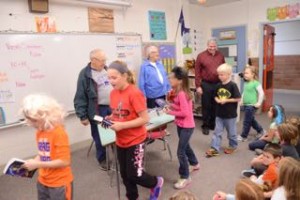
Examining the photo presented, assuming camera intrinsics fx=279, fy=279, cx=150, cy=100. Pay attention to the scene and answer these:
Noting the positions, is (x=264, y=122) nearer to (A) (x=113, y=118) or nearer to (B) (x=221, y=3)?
(B) (x=221, y=3)

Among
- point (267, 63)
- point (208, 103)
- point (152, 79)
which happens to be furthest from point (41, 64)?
point (267, 63)

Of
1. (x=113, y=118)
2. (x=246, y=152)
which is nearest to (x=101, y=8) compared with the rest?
(x=113, y=118)

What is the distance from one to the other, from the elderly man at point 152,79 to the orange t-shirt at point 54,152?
2.42 meters

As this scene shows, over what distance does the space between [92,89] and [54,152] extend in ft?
4.78

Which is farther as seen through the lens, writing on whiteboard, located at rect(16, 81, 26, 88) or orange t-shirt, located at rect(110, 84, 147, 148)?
writing on whiteboard, located at rect(16, 81, 26, 88)

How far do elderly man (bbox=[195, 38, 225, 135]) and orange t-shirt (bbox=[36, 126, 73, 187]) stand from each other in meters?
3.08

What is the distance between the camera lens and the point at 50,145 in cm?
153

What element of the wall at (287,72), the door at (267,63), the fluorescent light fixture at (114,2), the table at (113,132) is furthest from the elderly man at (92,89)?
the wall at (287,72)

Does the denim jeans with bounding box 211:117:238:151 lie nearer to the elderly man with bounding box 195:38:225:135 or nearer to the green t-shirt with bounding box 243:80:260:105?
the green t-shirt with bounding box 243:80:260:105

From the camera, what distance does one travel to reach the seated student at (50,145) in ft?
4.91

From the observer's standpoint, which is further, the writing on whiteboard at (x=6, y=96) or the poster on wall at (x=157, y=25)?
the poster on wall at (x=157, y=25)

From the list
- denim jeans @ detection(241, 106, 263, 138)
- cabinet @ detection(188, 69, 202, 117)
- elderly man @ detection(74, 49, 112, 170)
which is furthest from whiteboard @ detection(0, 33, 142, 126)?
denim jeans @ detection(241, 106, 263, 138)

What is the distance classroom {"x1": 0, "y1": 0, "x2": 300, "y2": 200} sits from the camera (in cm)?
167

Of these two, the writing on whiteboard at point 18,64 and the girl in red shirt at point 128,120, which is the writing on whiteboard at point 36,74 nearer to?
the writing on whiteboard at point 18,64
